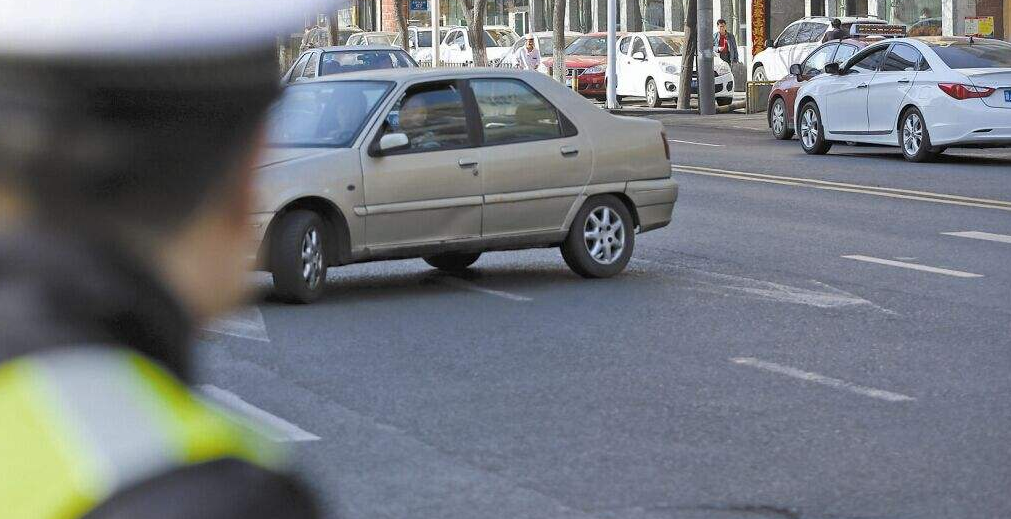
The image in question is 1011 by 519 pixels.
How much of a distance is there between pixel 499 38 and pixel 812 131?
2806 cm

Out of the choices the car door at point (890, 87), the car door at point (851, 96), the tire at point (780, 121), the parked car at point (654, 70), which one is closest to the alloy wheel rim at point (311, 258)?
the car door at point (890, 87)

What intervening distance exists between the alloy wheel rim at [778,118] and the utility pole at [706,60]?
769cm

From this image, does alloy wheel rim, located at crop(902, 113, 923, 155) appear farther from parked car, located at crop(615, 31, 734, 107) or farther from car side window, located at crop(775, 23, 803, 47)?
car side window, located at crop(775, 23, 803, 47)

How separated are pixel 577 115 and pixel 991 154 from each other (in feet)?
41.6

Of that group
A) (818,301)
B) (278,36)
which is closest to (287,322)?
(818,301)

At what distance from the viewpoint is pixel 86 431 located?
0.58 metres

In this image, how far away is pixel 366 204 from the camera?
35.6 feet

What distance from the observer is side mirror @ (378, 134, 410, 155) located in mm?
10906

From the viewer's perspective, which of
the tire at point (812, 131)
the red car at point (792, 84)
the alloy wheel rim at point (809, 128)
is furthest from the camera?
the red car at point (792, 84)

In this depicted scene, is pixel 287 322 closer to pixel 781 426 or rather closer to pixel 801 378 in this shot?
pixel 801 378

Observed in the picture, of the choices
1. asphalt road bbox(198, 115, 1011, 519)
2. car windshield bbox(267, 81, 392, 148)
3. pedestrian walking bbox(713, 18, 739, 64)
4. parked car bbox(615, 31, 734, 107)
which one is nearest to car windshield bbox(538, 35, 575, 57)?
pedestrian walking bbox(713, 18, 739, 64)

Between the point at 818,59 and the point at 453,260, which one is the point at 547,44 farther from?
the point at 453,260

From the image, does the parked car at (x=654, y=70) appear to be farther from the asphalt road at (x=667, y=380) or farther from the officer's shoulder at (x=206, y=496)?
the officer's shoulder at (x=206, y=496)

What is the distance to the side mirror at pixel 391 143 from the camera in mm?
10906
